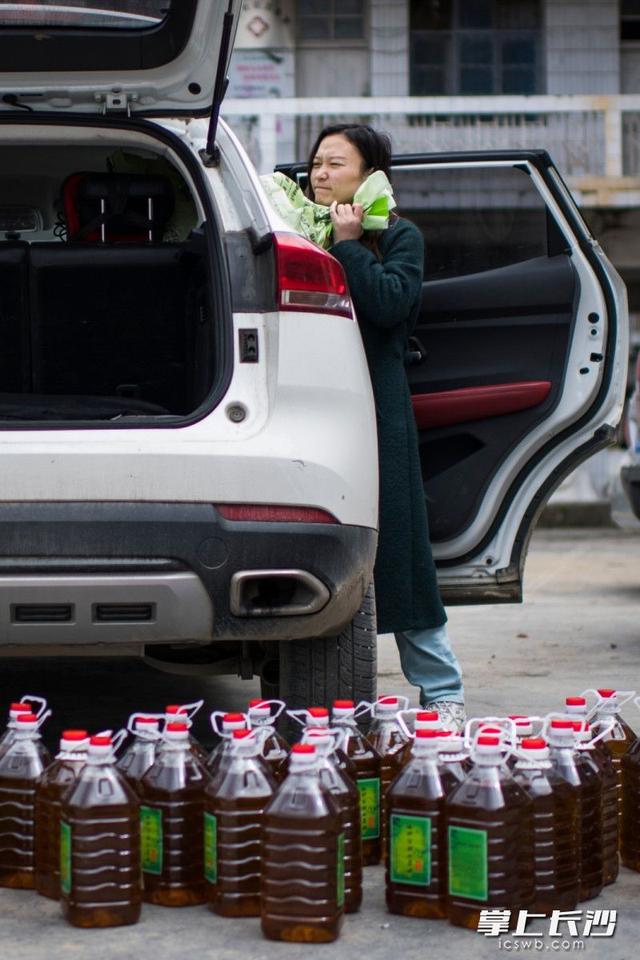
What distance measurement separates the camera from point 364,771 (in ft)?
11.5

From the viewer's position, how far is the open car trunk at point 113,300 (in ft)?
15.4

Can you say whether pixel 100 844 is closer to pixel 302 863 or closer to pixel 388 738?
pixel 302 863

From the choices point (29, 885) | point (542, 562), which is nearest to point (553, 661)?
point (29, 885)

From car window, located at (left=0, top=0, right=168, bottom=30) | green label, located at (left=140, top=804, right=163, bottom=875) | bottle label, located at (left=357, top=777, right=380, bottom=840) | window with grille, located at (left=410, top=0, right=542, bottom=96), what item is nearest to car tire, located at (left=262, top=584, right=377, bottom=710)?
bottle label, located at (left=357, top=777, right=380, bottom=840)

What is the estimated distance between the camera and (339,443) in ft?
12.4

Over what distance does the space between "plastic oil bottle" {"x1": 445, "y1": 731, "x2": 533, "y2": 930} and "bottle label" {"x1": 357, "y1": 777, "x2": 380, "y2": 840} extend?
0.43m

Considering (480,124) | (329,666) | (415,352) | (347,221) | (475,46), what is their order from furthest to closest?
(475,46)
(480,124)
(415,352)
(347,221)
(329,666)

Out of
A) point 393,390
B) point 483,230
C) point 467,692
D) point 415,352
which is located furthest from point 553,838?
point 467,692

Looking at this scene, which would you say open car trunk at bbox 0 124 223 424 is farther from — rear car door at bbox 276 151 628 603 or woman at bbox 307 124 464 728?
rear car door at bbox 276 151 628 603

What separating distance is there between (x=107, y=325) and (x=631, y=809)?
2.17m

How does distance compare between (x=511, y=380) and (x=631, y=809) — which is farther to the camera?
(x=511, y=380)

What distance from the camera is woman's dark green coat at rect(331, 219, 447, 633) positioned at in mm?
4477

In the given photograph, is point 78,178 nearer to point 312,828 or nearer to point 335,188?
point 335,188

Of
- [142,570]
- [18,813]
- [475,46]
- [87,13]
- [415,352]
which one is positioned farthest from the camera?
[475,46]
